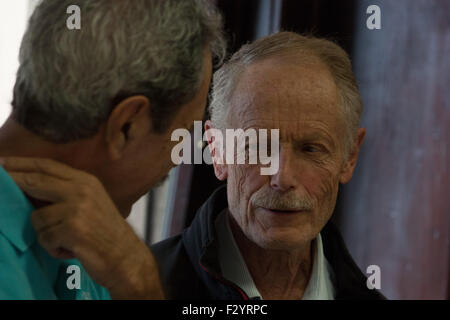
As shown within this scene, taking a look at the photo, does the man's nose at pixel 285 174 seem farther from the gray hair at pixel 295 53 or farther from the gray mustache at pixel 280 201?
the gray hair at pixel 295 53

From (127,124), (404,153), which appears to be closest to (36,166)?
(127,124)

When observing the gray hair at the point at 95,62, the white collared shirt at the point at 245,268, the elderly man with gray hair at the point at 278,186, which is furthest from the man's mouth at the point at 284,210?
the gray hair at the point at 95,62

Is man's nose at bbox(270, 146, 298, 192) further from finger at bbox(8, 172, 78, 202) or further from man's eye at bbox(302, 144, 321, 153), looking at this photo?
finger at bbox(8, 172, 78, 202)

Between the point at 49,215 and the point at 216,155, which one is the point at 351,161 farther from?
the point at 49,215

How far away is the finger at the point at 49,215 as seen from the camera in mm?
759

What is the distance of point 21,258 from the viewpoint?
30.0 inches

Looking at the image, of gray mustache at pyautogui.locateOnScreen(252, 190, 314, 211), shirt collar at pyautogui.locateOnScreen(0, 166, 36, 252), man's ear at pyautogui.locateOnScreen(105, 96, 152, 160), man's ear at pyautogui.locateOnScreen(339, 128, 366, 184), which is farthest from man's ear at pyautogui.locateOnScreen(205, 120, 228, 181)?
shirt collar at pyautogui.locateOnScreen(0, 166, 36, 252)

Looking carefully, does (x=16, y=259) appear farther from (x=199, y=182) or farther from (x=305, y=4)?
(x=305, y=4)

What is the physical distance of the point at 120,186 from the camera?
0.85 meters

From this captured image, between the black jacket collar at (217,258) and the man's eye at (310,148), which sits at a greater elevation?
the man's eye at (310,148)

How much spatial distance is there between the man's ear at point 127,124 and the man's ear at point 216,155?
14.1 inches

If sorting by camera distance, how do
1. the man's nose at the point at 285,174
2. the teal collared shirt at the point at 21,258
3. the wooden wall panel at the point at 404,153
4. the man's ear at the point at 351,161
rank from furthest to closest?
1. the wooden wall panel at the point at 404,153
2. the man's ear at the point at 351,161
3. the man's nose at the point at 285,174
4. the teal collared shirt at the point at 21,258

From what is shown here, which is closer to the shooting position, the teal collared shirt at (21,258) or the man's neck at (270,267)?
the teal collared shirt at (21,258)
